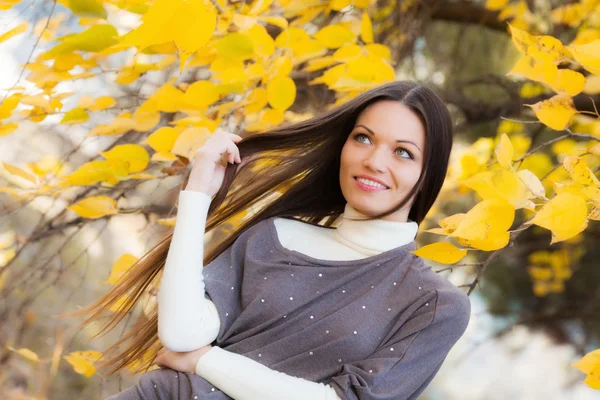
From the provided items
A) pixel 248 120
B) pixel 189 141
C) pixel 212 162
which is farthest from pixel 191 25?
pixel 248 120

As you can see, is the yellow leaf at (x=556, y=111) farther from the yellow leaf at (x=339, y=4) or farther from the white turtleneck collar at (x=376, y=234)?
the yellow leaf at (x=339, y=4)

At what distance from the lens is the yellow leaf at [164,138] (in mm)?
1272

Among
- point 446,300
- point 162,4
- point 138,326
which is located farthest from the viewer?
point 138,326

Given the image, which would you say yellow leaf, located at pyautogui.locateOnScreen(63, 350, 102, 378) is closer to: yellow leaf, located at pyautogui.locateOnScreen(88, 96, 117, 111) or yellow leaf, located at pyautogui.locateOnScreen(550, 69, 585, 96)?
yellow leaf, located at pyautogui.locateOnScreen(88, 96, 117, 111)

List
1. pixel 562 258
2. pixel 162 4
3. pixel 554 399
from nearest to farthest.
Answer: pixel 162 4, pixel 562 258, pixel 554 399

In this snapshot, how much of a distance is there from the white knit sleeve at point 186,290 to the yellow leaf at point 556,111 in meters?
0.48

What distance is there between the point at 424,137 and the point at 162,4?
460mm

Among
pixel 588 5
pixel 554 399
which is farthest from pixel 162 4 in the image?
pixel 554 399

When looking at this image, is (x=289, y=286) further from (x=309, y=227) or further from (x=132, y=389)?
(x=132, y=389)

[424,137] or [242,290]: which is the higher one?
[424,137]

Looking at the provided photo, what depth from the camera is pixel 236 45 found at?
119 cm

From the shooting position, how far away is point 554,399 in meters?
3.75

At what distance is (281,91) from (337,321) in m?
0.44

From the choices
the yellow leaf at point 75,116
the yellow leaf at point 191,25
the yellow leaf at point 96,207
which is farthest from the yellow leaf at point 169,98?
the yellow leaf at point 191,25
